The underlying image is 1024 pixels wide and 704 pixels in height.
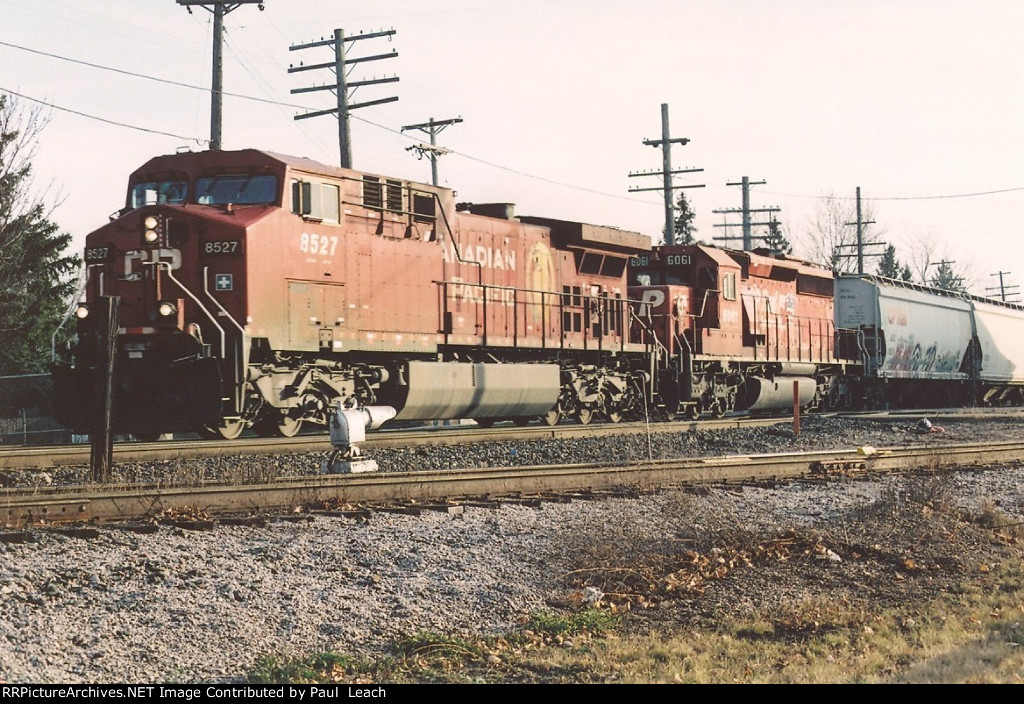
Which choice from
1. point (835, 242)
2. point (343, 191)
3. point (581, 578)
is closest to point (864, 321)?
point (343, 191)

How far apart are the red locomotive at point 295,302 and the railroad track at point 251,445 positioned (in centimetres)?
36

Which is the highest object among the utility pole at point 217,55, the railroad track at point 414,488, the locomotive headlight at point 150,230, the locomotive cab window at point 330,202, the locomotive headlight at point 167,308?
the utility pole at point 217,55

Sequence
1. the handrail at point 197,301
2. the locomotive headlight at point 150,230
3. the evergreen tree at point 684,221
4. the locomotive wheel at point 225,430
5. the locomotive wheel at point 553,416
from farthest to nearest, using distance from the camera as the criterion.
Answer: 1. the evergreen tree at point 684,221
2. the locomotive wheel at point 553,416
3. the locomotive wheel at point 225,430
4. the handrail at point 197,301
5. the locomotive headlight at point 150,230

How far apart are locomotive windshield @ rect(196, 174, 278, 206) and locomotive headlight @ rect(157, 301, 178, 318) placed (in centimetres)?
155

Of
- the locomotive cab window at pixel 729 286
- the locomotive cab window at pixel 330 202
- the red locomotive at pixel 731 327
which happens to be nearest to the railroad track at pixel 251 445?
the locomotive cab window at pixel 330 202

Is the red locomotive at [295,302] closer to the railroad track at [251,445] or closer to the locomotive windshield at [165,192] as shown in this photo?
the locomotive windshield at [165,192]

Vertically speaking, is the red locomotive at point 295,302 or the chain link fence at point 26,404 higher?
the red locomotive at point 295,302

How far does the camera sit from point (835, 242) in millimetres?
77125

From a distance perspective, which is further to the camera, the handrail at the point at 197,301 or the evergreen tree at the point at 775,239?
the evergreen tree at the point at 775,239

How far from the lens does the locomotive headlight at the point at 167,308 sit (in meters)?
13.7

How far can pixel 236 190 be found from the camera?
1463 centimetres

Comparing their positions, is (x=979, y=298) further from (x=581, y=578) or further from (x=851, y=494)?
(x=581, y=578)

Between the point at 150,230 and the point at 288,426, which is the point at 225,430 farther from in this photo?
the point at 150,230

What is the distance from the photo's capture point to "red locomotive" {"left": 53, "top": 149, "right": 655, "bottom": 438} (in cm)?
1384
